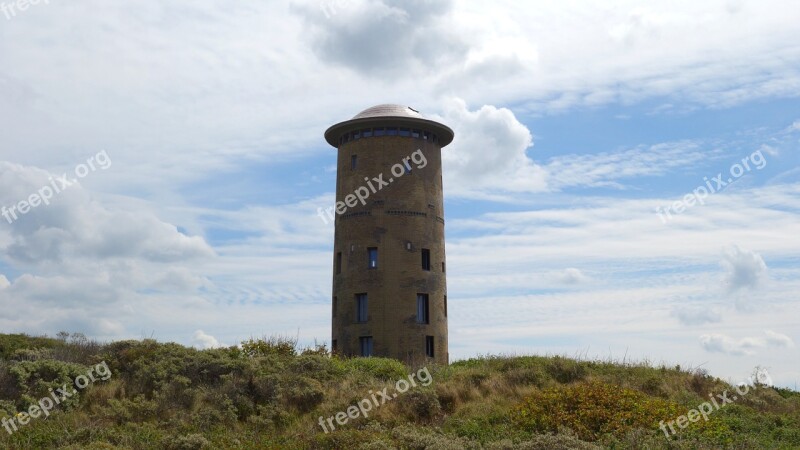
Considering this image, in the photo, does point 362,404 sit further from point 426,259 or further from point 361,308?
point 426,259

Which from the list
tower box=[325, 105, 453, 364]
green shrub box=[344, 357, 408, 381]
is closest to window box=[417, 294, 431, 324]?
tower box=[325, 105, 453, 364]

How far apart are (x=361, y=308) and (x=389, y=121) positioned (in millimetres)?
8443

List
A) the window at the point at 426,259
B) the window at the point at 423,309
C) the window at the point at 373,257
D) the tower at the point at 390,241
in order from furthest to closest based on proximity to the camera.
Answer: the window at the point at 426,259 → the window at the point at 373,257 → the window at the point at 423,309 → the tower at the point at 390,241

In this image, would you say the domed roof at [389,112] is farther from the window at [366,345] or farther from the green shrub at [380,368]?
the green shrub at [380,368]

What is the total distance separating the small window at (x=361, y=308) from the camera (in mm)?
34156

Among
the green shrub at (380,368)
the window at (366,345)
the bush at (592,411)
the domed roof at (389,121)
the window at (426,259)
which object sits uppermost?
the domed roof at (389,121)

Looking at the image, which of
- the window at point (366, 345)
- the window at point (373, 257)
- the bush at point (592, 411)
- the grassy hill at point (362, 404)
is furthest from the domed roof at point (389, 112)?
the bush at point (592, 411)

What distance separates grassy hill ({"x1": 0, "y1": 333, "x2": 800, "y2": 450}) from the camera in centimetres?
1769

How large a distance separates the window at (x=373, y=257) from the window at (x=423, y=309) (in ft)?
7.68

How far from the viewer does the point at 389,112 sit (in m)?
35.7

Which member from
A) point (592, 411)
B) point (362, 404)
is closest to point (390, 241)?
point (362, 404)

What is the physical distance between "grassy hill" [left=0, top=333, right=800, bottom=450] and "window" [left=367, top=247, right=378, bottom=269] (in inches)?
277

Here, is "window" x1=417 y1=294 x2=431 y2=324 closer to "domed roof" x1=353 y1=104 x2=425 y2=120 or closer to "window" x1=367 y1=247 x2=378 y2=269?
"window" x1=367 y1=247 x2=378 y2=269

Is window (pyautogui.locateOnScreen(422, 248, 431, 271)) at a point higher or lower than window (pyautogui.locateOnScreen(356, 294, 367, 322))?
higher
